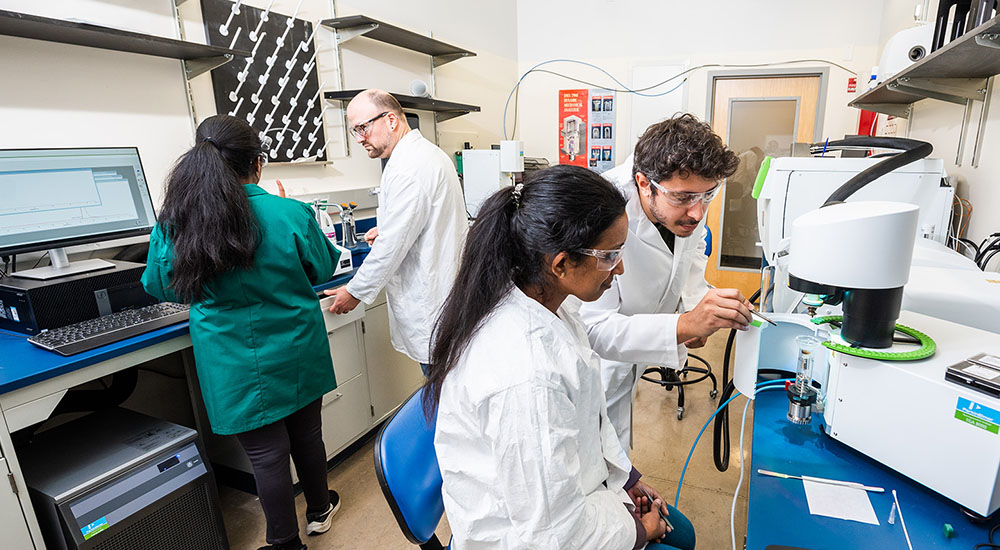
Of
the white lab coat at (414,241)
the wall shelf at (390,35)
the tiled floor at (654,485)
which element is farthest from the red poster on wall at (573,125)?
the white lab coat at (414,241)

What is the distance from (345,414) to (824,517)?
1.81m

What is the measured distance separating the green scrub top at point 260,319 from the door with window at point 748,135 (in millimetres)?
3397

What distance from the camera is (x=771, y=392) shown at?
1327 mm

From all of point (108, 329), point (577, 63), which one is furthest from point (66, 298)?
point (577, 63)

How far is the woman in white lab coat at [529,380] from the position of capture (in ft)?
2.41

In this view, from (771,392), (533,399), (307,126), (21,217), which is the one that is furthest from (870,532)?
(307,126)

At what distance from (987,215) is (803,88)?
2.62 meters

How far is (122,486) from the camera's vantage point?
1387mm

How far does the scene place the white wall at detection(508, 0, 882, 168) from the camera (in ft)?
12.4

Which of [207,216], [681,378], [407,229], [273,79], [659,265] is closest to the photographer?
[207,216]

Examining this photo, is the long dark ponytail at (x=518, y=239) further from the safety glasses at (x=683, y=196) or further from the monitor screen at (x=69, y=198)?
the monitor screen at (x=69, y=198)

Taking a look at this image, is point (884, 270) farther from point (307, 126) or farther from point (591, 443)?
point (307, 126)

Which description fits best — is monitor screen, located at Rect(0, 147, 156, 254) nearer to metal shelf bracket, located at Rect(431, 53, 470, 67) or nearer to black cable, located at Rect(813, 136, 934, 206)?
black cable, located at Rect(813, 136, 934, 206)

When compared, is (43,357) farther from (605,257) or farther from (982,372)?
(982,372)
